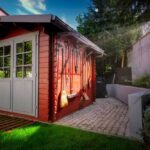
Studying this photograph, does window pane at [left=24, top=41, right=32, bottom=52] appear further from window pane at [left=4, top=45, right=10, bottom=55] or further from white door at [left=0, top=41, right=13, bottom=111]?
window pane at [left=4, top=45, right=10, bottom=55]

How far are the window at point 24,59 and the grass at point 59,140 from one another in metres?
1.87

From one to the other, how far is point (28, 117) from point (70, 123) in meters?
1.34

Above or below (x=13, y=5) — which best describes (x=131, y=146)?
below

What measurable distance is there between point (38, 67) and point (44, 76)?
13.4 inches

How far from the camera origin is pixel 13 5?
1161cm

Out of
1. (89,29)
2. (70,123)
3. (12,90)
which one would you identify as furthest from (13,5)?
(70,123)

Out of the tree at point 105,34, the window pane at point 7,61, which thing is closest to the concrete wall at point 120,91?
the window pane at point 7,61

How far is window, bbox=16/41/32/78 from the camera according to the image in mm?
5082

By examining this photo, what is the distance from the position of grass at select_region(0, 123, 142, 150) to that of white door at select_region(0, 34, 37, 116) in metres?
1.34

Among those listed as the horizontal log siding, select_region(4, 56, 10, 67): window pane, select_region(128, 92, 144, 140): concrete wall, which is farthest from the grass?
select_region(4, 56, 10, 67): window pane

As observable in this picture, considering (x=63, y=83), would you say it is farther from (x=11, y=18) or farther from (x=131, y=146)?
(x=131, y=146)

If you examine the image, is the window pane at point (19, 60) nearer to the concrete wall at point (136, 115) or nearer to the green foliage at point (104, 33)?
the concrete wall at point (136, 115)

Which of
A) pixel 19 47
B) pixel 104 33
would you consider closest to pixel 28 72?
pixel 19 47

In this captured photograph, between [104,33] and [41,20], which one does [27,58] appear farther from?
[104,33]
